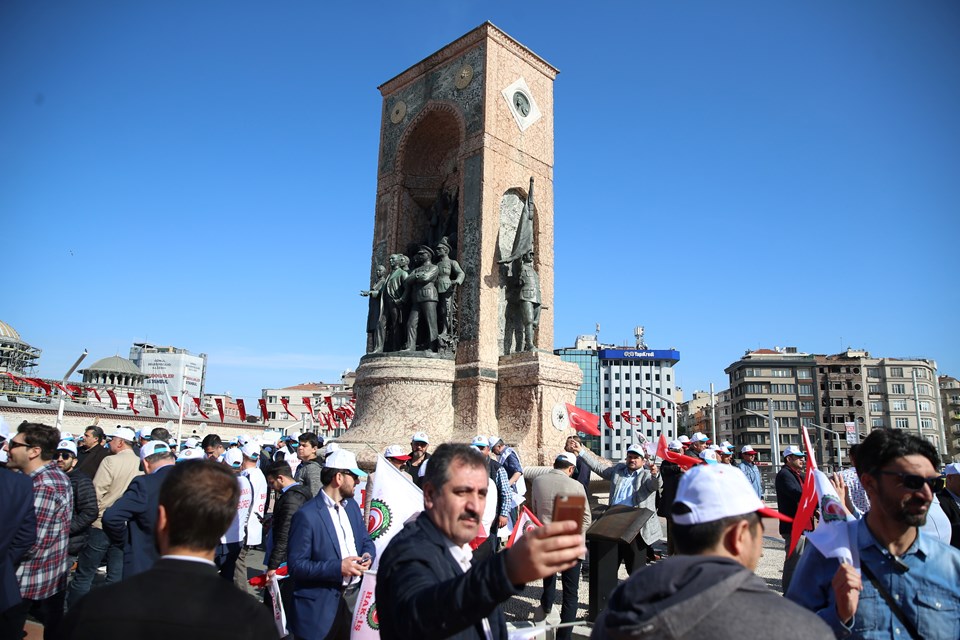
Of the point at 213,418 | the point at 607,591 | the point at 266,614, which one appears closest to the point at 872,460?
the point at 266,614

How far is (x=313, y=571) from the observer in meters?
4.14

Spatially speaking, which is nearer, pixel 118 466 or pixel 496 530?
pixel 118 466

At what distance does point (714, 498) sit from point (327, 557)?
10.1ft

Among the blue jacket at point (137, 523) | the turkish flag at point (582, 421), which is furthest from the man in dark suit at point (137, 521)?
the turkish flag at point (582, 421)

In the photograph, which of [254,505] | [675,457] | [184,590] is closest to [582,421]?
[675,457]

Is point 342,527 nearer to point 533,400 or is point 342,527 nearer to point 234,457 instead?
point 234,457

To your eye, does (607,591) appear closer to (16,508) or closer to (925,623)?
(925,623)

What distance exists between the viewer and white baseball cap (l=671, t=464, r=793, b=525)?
192cm

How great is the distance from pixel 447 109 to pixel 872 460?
42.5 ft

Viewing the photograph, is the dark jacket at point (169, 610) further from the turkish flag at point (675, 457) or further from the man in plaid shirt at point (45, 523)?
the turkish flag at point (675, 457)

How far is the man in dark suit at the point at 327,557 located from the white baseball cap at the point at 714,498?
2.72 m

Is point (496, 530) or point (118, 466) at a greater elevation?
point (118, 466)

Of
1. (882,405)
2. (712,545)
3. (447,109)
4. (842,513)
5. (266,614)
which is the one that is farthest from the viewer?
(882,405)

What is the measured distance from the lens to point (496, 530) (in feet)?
24.8
